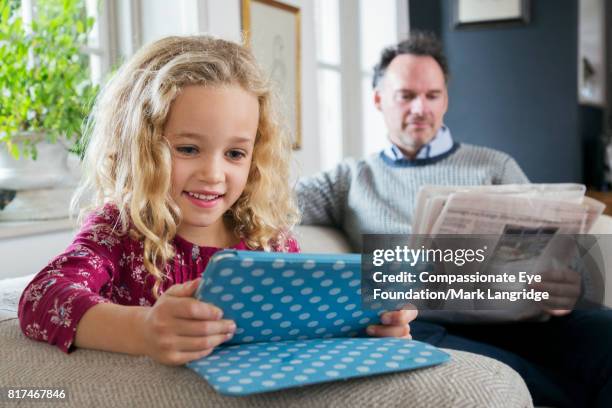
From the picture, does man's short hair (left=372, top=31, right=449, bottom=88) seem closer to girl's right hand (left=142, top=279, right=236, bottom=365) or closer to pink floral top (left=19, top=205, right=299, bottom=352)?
pink floral top (left=19, top=205, right=299, bottom=352)

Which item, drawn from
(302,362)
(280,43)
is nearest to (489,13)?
(280,43)

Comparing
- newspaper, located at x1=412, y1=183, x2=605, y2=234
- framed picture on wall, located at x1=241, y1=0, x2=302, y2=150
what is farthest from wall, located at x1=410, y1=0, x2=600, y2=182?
newspaper, located at x1=412, y1=183, x2=605, y2=234

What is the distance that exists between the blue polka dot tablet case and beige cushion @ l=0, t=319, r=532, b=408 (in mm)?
21

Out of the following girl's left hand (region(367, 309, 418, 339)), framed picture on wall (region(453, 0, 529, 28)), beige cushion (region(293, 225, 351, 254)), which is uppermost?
framed picture on wall (region(453, 0, 529, 28))

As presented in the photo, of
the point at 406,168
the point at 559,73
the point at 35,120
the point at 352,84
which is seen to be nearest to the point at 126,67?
the point at 35,120

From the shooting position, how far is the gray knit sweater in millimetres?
2064

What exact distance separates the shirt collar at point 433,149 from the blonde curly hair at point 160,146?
87 centimetres

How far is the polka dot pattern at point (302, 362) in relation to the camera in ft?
2.31

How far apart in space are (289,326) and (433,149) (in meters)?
1.39

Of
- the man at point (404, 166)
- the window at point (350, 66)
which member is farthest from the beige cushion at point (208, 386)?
the window at point (350, 66)

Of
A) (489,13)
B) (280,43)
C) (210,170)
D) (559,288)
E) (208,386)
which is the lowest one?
(559,288)

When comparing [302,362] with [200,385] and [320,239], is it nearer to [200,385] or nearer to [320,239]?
[200,385]

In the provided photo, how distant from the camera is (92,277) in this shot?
98 cm

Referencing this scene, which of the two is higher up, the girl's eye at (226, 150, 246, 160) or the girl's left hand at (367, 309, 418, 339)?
the girl's eye at (226, 150, 246, 160)
